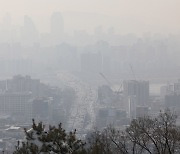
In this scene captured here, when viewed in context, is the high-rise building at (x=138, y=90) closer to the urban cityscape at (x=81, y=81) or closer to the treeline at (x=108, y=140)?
the urban cityscape at (x=81, y=81)

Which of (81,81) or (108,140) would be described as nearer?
(108,140)

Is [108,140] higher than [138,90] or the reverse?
the reverse

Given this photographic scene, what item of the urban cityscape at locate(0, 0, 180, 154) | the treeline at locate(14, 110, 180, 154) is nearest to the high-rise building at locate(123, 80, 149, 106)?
the urban cityscape at locate(0, 0, 180, 154)

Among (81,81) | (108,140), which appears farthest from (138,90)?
(108,140)

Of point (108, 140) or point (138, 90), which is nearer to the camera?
point (108, 140)

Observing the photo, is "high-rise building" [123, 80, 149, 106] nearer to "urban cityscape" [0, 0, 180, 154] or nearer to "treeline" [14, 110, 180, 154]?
"urban cityscape" [0, 0, 180, 154]

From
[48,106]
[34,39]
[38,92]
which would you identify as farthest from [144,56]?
[48,106]

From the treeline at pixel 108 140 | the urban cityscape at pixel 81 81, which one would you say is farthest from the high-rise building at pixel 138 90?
the treeline at pixel 108 140

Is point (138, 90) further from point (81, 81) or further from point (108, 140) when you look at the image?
point (108, 140)

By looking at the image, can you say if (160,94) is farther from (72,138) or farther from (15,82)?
(72,138)
